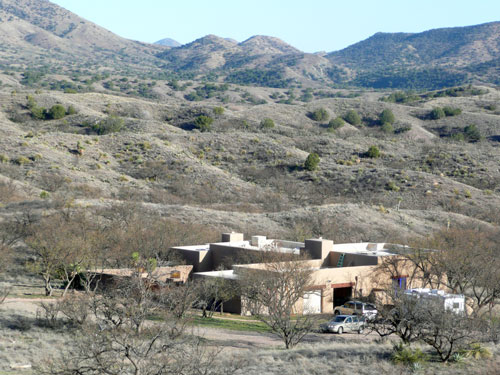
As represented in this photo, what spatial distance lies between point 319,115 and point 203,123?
22.1m

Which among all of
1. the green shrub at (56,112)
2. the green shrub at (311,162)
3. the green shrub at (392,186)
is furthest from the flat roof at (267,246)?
the green shrub at (56,112)

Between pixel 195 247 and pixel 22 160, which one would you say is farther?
pixel 22 160

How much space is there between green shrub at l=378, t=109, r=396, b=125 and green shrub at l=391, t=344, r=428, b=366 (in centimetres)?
9508

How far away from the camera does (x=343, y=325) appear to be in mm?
33312

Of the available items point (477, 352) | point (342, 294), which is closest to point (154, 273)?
point (342, 294)

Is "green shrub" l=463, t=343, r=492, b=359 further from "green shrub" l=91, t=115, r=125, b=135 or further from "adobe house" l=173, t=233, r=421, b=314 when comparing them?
"green shrub" l=91, t=115, r=125, b=135

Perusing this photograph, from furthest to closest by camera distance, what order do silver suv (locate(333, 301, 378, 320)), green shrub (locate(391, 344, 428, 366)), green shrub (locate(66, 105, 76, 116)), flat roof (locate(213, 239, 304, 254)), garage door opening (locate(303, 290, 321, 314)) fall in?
green shrub (locate(66, 105, 76, 116)) < flat roof (locate(213, 239, 304, 254)) < garage door opening (locate(303, 290, 321, 314)) < silver suv (locate(333, 301, 378, 320)) < green shrub (locate(391, 344, 428, 366))

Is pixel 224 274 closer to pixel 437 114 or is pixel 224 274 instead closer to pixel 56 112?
pixel 56 112

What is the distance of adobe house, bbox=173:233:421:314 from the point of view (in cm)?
3981

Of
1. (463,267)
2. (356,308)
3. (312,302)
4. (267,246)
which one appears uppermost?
(267,246)

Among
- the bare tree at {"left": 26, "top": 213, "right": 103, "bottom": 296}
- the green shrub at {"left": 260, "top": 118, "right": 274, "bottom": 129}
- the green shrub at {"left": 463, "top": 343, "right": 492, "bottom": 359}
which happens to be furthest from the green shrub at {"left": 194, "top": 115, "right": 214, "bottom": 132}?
the green shrub at {"left": 463, "top": 343, "right": 492, "bottom": 359}

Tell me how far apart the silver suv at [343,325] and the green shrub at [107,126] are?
6754 cm

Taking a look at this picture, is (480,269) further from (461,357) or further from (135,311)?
(135,311)

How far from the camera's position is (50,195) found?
64.1 m
